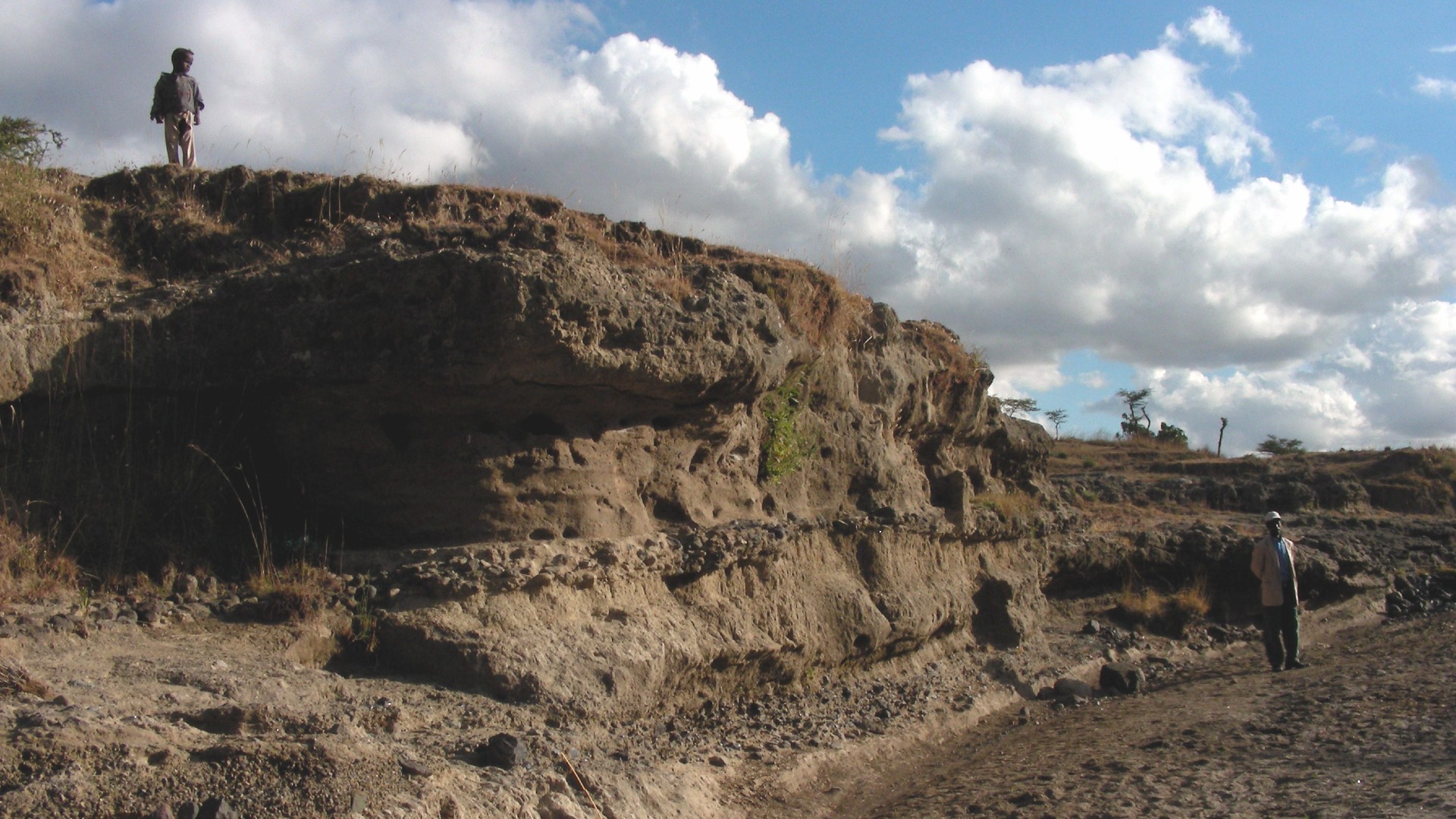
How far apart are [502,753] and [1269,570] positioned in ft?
28.3

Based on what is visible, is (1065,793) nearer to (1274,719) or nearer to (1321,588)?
(1274,719)

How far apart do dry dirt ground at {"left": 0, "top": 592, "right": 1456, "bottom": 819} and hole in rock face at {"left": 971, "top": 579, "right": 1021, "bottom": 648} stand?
60 centimetres

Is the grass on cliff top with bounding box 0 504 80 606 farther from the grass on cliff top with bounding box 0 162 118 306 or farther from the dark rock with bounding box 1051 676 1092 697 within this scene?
the dark rock with bounding box 1051 676 1092 697

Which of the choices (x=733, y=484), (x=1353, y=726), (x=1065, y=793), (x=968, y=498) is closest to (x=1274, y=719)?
(x=1353, y=726)

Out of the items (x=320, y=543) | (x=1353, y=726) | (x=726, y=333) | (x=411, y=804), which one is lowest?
(x=1353, y=726)

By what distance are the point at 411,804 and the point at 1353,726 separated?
270 inches

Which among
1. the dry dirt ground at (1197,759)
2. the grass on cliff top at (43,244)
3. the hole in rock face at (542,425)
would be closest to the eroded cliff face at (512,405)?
the hole in rock face at (542,425)

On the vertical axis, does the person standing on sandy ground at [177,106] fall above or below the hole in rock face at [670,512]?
above

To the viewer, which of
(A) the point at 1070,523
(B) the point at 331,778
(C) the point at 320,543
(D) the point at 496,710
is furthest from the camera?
(A) the point at 1070,523

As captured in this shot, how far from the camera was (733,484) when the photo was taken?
8.08m

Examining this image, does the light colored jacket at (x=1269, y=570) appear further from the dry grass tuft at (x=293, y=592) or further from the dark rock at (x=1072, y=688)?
the dry grass tuft at (x=293, y=592)

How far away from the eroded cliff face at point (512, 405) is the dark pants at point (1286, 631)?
4.25 metres

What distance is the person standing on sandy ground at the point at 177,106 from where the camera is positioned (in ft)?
28.0

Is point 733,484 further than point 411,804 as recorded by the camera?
Yes
